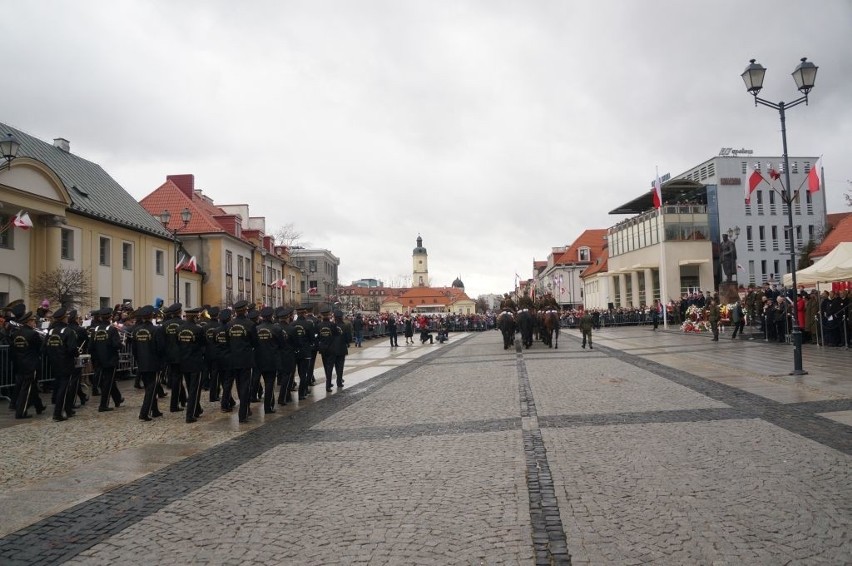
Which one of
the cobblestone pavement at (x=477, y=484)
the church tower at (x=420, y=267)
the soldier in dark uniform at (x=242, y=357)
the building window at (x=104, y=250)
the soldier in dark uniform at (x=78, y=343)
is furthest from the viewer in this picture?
the church tower at (x=420, y=267)

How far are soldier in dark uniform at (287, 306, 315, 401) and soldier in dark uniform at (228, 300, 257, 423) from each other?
5.51 feet

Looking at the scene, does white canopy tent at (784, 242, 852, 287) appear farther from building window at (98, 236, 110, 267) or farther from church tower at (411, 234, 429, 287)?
church tower at (411, 234, 429, 287)

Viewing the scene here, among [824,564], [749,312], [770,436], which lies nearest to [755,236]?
[749,312]

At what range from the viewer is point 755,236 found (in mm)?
63688

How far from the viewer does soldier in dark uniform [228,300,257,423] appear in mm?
10692

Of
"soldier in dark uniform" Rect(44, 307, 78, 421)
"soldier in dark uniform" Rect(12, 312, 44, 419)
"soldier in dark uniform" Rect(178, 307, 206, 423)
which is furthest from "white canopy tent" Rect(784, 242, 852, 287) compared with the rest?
"soldier in dark uniform" Rect(12, 312, 44, 419)

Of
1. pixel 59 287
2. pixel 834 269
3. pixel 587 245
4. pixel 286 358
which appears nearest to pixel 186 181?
pixel 59 287

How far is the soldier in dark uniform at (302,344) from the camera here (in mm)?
12859

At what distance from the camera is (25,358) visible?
36.6 feet

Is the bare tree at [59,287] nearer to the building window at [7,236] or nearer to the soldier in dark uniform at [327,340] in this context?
the building window at [7,236]

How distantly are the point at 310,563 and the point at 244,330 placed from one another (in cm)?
706

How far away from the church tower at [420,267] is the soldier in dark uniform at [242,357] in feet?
555

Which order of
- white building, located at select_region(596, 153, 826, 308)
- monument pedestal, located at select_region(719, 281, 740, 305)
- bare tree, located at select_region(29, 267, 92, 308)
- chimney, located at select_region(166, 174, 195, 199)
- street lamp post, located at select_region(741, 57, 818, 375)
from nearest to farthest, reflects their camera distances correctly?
1. street lamp post, located at select_region(741, 57, 818, 375)
2. bare tree, located at select_region(29, 267, 92, 308)
3. monument pedestal, located at select_region(719, 281, 740, 305)
4. chimney, located at select_region(166, 174, 195, 199)
5. white building, located at select_region(596, 153, 826, 308)

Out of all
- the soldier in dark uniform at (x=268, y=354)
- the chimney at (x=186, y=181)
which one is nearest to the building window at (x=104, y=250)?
the chimney at (x=186, y=181)
